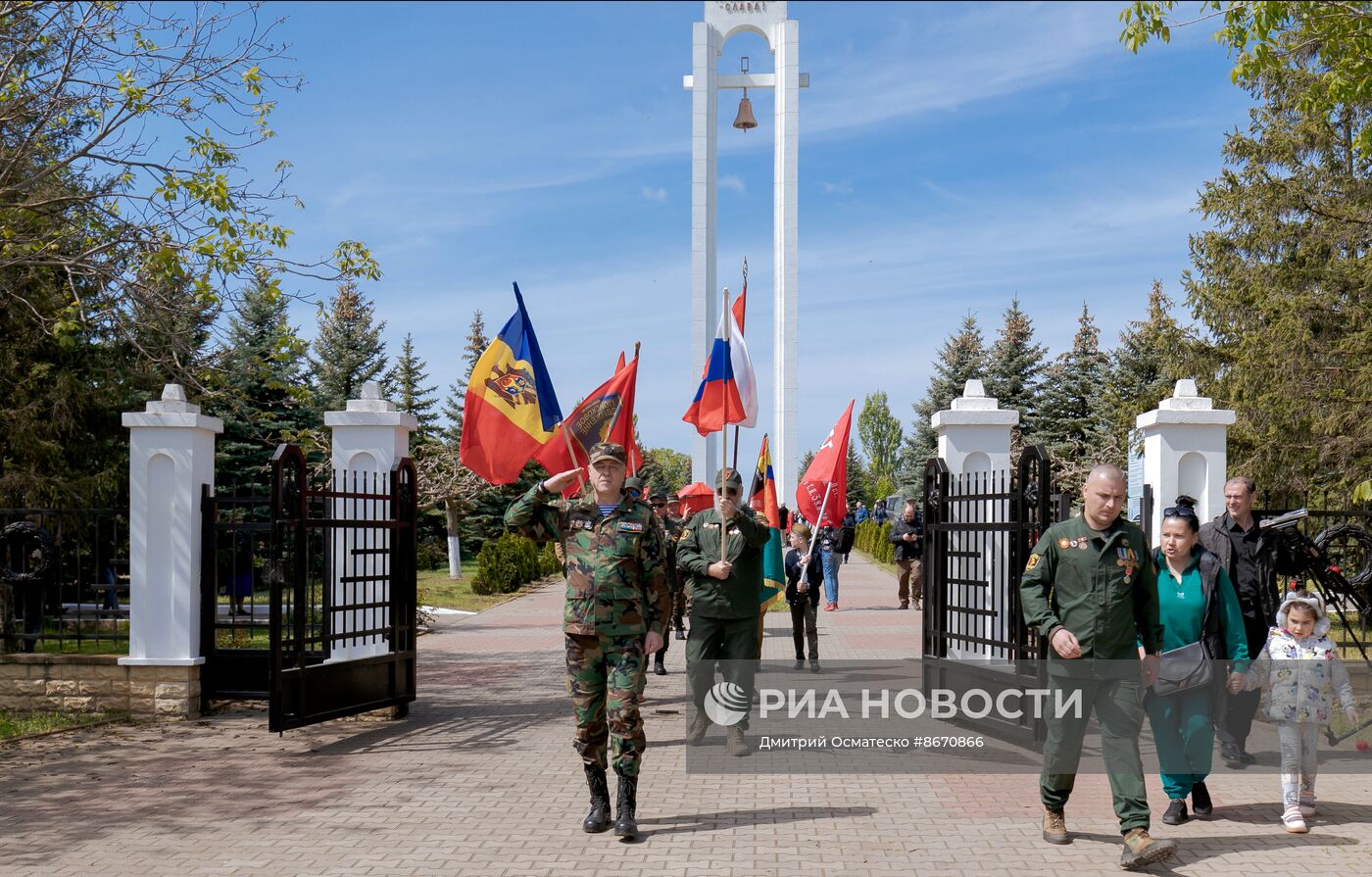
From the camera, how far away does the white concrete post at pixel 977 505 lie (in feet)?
31.2

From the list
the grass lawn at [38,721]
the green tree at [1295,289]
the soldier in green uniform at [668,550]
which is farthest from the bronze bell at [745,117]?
the grass lawn at [38,721]

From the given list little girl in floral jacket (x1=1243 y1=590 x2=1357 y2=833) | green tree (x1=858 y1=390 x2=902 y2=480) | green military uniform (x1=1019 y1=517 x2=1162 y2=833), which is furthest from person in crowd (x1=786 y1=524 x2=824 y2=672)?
green tree (x1=858 y1=390 x2=902 y2=480)

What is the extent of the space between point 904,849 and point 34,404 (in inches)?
661

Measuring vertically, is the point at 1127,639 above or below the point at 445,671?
above

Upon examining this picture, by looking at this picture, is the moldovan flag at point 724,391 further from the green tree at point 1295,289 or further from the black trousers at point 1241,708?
the green tree at point 1295,289

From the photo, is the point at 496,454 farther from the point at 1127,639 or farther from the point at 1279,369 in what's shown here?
the point at 1279,369

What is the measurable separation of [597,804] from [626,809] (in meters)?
0.27

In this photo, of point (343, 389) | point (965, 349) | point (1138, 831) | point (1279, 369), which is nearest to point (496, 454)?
point (1138, 831)

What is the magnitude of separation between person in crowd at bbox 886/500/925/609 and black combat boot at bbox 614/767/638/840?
1467 cm

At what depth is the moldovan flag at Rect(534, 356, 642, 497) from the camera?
9211 mm

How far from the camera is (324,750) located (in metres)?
8.88

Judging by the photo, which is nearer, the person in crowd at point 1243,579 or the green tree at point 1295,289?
the person in crowd at point 1243,579

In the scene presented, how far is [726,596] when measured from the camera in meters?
8.48

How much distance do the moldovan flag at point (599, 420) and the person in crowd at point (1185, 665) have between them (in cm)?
417
